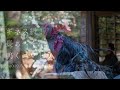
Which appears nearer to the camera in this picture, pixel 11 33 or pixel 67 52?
pixel 11 33

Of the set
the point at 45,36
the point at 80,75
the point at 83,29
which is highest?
the point at 83,29

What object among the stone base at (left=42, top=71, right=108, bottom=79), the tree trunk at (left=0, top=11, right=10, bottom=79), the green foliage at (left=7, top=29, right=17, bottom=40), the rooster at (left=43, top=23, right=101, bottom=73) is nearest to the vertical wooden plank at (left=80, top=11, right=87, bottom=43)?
the rooster at (left=43, top=23, right=101, bottom=73)

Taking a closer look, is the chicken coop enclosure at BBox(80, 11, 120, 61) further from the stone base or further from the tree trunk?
the tree trunk

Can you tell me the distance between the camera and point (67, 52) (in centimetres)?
776

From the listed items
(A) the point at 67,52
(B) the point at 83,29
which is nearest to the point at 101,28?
(B) the point at 83,29

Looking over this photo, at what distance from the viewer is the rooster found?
764 centimetres

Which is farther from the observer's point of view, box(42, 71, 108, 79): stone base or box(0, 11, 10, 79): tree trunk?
box(42, 71, 108, 79): stone base

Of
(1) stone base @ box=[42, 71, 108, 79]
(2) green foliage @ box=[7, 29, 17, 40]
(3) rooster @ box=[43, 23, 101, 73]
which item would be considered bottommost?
(1) stone base @ box=[42, 71, 108, 79]

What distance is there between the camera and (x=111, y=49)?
764 centimetres

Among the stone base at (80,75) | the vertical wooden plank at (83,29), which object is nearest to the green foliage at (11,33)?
the stone base at (80,75)

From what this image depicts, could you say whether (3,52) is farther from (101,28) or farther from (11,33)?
(101,28)

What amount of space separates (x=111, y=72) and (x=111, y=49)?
0.47 metres

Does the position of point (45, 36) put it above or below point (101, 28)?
below
